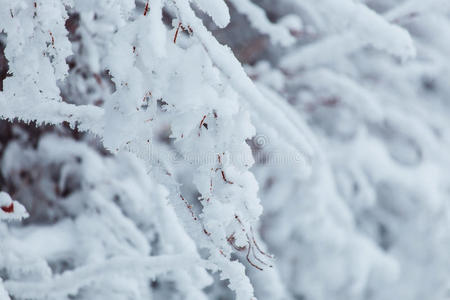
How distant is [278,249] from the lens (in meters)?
3.30

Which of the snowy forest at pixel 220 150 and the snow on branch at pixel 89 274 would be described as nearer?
the snowy forest at pixel 220 150

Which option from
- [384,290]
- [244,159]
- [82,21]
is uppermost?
[244,159]

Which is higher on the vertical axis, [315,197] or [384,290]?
[315,197]

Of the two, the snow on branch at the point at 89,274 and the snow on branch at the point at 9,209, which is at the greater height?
the snow on branch at the point at 9,209

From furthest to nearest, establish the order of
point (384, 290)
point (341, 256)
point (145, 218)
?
point (384, 290) < point (341, 256) < point (145, 218)

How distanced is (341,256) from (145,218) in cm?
160

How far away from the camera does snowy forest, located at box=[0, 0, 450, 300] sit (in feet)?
2.45

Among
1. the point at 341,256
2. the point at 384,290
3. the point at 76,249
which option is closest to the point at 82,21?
the point at 76,249

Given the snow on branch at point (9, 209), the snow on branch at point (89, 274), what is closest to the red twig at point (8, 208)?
the snow on branch at point (9, 209)

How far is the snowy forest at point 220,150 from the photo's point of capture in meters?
0.75

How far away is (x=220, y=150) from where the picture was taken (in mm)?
739

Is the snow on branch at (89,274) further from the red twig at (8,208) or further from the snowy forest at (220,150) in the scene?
the red twig at (8,208)

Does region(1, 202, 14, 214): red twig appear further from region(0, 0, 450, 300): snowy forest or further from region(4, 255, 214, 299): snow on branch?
region(4, 255, 214, 299): snow on branch

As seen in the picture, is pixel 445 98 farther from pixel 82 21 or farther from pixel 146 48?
pixel 146 48
